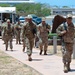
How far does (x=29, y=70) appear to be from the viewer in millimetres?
13516

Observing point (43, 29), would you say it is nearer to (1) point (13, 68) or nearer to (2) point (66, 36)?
(1) point (13, 68)

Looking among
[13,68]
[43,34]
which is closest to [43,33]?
[43,34]

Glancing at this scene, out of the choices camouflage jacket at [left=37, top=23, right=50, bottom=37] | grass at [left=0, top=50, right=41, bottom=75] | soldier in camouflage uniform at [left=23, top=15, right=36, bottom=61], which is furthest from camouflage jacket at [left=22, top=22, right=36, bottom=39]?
camouflage jacket at [left=37, top=23, right=50, bottom=37]

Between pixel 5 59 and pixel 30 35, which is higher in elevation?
pixel 30 35

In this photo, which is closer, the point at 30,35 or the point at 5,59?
the point at 30,35

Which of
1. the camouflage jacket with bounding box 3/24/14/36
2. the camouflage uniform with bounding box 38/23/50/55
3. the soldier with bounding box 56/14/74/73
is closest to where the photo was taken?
the soldier with bounding box 56/14/74/73

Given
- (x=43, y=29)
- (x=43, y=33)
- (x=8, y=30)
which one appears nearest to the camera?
(x=43, y=29)

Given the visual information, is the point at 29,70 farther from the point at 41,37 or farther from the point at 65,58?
the point at 41,37

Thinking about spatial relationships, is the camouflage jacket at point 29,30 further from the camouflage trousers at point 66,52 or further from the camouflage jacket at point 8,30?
the camouflage jacket at point 8,30

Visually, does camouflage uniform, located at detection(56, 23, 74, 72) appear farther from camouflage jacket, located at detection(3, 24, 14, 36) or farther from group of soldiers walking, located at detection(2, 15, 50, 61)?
camouflage jacket, located at detection(3, 24, 14, 36)

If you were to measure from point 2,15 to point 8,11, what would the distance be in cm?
82

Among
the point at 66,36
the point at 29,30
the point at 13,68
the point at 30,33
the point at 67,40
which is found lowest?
the point at 13,68

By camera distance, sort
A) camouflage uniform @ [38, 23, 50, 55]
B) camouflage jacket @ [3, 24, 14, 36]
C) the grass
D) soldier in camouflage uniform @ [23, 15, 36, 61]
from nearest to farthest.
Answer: the grass
soldier in camouflage uniform @ [23, 15, 36, 61]
camouflage uniform @ [38, 23, 50, 55]
camouflage jacket @ [3, 24, 14, 36]

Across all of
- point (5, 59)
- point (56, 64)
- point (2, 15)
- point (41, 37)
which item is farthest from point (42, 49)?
point (2, 15)
